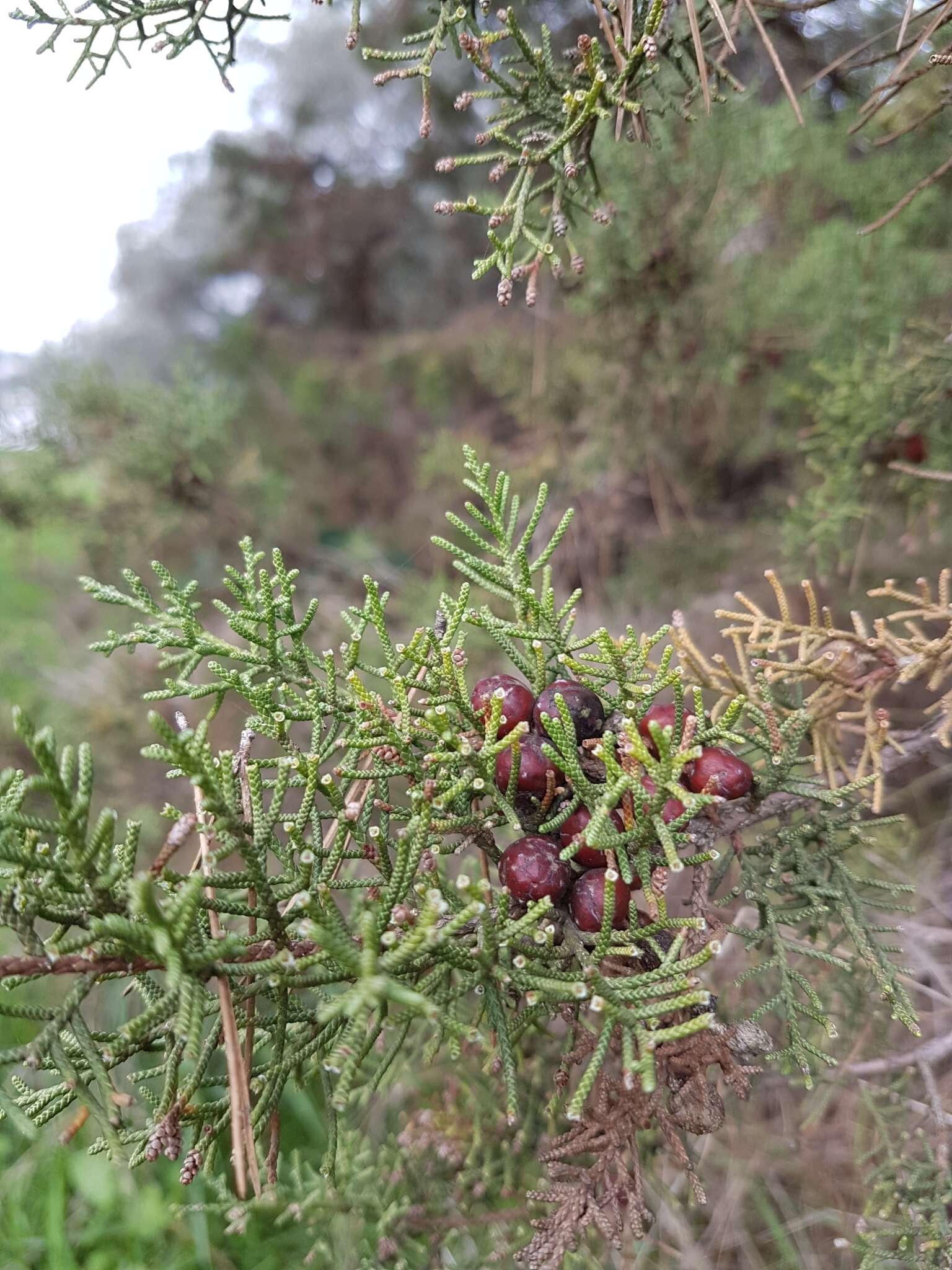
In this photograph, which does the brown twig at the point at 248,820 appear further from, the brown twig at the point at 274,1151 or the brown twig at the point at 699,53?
the brown twig at the point at 699,53

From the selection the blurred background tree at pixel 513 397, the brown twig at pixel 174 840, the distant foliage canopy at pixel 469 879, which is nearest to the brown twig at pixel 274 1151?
the distant foliage canopy at pixel 469 879

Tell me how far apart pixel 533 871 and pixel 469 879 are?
20cm

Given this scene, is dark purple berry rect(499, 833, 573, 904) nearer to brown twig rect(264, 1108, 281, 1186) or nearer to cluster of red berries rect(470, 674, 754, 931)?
cluster of red berries rect(470, 674, 754, 931)

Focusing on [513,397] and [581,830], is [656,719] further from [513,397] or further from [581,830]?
[513,397]

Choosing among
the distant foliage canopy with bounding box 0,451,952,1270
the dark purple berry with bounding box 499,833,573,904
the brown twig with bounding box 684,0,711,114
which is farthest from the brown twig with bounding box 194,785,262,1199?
the brown twig with bounding box 684,0,711,114

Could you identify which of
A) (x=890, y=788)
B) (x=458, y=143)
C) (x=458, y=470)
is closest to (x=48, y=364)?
(x=458, y=470)

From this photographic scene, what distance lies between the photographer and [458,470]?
106 inches

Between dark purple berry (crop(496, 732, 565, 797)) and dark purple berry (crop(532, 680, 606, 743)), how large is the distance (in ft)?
0.08

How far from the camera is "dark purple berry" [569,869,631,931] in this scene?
74 cm

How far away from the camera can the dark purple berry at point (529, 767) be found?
79 centimetres

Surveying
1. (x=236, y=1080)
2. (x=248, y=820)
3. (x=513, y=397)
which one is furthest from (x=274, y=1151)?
(x=513, y=397)

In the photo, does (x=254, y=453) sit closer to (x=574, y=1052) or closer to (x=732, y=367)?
(x=732, y=367)

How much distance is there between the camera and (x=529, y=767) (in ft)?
2.62

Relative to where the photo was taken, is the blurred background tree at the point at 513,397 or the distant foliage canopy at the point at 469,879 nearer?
the distant foliage canopy at the point at 469,879
